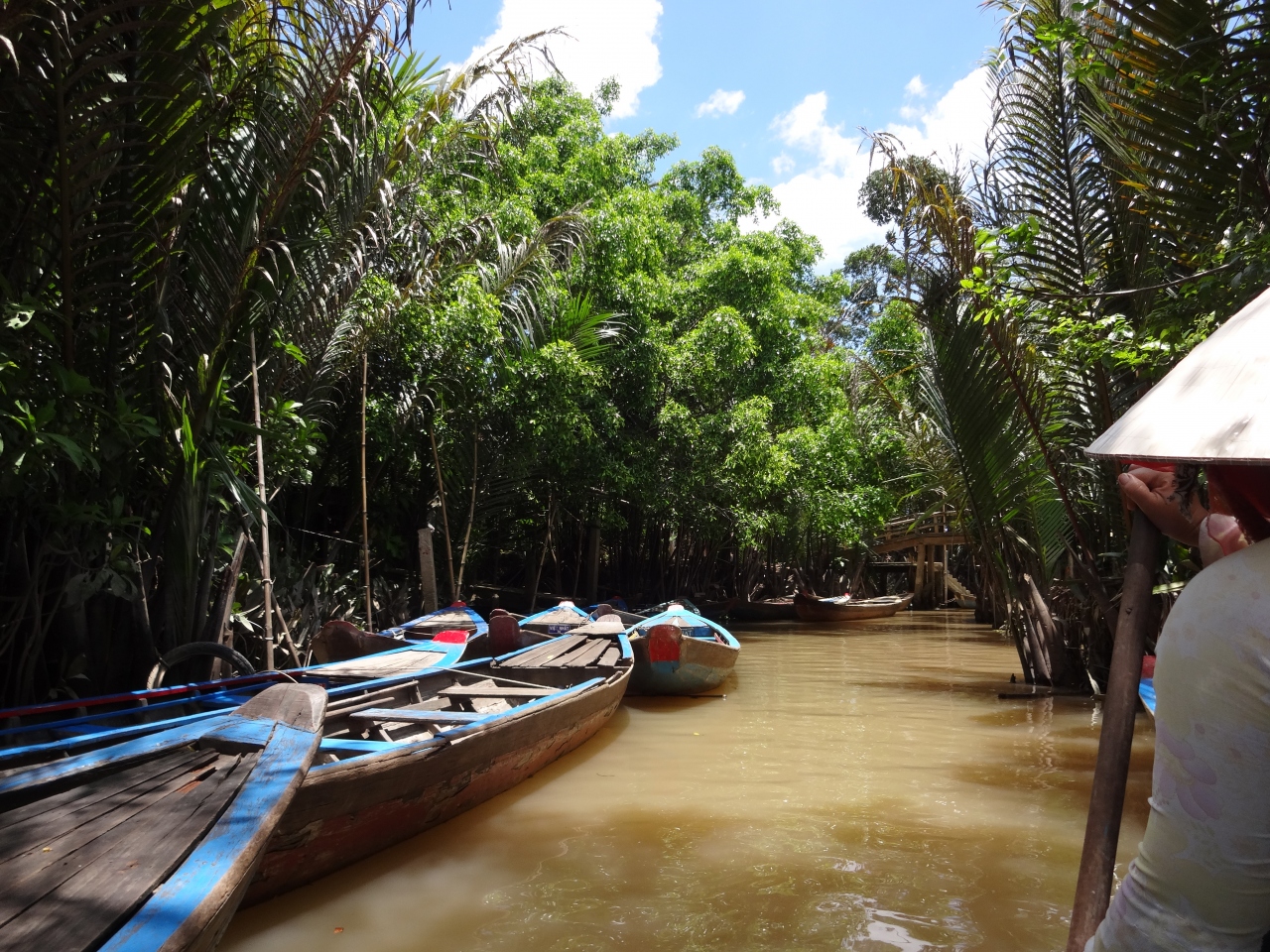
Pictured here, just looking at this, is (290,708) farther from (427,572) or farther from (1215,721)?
(427,572)

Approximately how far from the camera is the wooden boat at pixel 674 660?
8656 mm

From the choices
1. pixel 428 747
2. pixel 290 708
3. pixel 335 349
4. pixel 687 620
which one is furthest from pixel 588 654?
pixel 290 708

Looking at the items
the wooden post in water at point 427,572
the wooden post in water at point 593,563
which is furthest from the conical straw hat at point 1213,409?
the wooden post in water at point 593,563

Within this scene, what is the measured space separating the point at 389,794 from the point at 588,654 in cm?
395

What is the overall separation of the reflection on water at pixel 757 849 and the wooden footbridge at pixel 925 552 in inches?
526

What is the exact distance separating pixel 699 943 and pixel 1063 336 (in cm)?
413

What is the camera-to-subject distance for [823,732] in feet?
24.8

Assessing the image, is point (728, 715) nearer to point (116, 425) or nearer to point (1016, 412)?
point (1016, 412)

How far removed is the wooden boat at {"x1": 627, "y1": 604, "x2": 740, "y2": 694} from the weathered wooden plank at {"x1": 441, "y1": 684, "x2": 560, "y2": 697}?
92.9 inches

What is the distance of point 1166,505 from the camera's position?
4.85 ft

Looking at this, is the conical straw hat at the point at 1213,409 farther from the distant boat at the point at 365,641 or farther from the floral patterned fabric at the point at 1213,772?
the distant boat at the point at 365,641

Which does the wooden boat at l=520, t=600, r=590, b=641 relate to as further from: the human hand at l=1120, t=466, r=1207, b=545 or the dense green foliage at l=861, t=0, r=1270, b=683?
the human hand at l=1120, t=466, r=1207, b=545

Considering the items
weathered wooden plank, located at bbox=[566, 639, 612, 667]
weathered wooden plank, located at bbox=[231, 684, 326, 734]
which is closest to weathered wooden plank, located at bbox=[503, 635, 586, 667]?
weathered wooden plank, located at bbox=[566, 639, 612, 667]

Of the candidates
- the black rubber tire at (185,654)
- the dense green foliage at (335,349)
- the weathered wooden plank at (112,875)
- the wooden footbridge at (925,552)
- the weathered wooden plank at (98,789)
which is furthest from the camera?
the wooden footbridge at (925,552)
